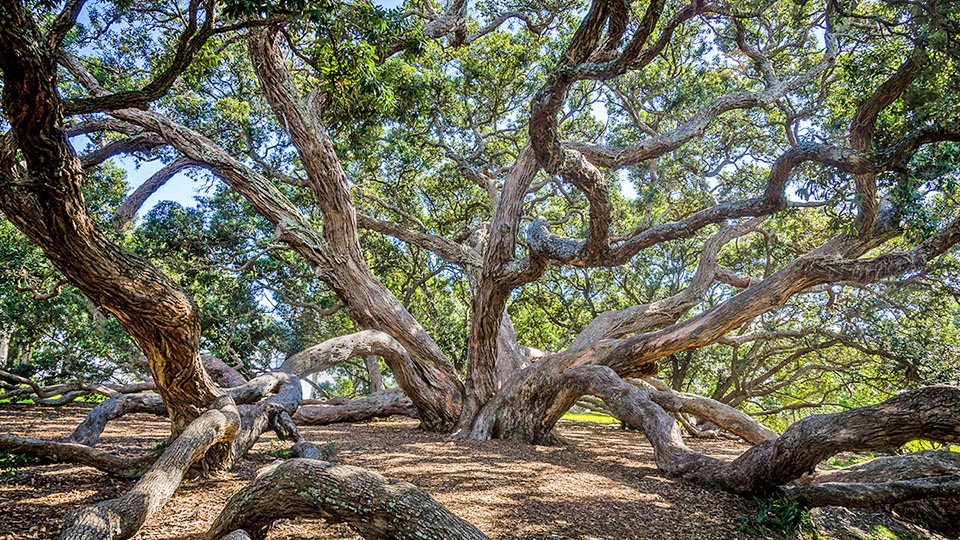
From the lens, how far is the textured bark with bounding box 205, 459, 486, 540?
76.4 inches

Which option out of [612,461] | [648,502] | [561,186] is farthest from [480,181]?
[648,502]

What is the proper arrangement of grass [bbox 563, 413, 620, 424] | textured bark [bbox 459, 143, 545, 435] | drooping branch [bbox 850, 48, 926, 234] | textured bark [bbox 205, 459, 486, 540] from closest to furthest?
textured bark [bbox 205, 459, 486, 540]
drooping branch [bbox 850, 48, 926, 234]
textured bark [bbox 459, 143, 545, 435]
grass [bbox 563, 413, 620, 424]

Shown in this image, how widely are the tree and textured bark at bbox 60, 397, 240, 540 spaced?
2 cm

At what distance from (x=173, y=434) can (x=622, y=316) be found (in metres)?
7.38

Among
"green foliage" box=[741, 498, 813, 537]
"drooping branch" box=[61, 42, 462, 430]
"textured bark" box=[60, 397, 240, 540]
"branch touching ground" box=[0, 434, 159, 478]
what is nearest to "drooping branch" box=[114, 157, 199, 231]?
"drooping branch" box=[61, 42, 462, 430]

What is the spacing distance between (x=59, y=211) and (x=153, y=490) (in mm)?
1684

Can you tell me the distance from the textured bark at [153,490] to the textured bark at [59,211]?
585 mm

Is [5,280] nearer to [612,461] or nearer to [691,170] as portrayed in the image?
[612,461]

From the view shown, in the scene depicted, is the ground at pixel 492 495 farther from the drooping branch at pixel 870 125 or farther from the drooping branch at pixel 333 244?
the drooping branch at pixel 870 125

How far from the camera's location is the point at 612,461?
5.70 metres

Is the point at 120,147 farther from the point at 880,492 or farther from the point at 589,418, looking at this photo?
the point at 589,418

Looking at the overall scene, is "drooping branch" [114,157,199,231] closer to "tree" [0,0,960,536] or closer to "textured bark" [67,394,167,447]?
"tree" [0,0,960,536]

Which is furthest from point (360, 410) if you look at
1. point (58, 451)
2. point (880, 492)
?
point (880, 492)

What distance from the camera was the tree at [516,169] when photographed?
3055 mm
